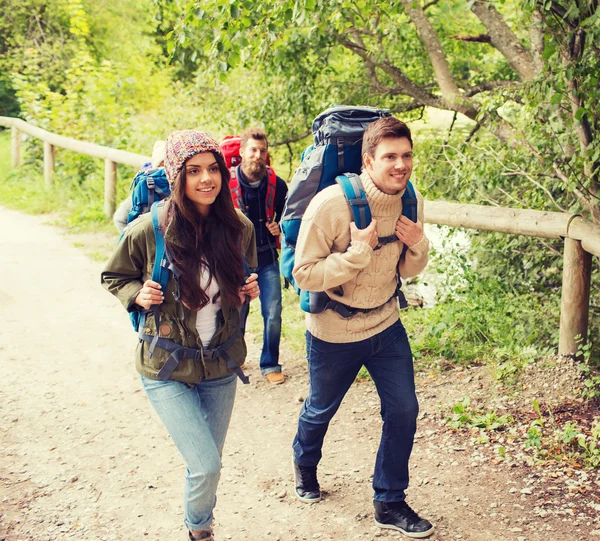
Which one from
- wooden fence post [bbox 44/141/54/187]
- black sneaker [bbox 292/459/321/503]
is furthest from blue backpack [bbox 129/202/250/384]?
wooden fence post [bbox 44/141/54/187]

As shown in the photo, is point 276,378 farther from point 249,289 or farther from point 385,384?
point 249,289

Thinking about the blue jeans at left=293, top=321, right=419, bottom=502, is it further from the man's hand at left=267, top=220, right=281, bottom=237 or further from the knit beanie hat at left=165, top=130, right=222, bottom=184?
the man's hand at left=267, top=220, right=281, bottom=237

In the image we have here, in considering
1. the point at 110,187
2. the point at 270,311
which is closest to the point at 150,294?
the point at 270,311

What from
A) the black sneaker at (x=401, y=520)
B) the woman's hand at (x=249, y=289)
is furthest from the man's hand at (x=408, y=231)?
the black sneaker at (x=401, y=520)

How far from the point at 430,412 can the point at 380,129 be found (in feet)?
7.66

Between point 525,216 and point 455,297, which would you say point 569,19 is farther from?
point 455,297

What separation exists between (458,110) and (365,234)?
14.7ft

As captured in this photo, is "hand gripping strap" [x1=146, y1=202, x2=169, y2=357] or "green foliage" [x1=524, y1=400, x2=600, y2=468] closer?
"hand gripping strap" [x1=146, y1=202, x2=169, y2=357]

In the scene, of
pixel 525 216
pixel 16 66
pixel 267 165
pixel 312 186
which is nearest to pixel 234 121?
pixel 267 165

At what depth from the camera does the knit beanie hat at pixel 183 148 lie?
3.10 m

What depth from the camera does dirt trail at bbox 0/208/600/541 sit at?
3.83m

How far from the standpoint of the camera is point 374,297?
349 cm

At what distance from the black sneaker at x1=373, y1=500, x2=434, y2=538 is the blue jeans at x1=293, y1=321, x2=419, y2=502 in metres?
0.04

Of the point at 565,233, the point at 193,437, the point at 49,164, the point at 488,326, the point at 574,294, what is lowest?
the point at 488,326
